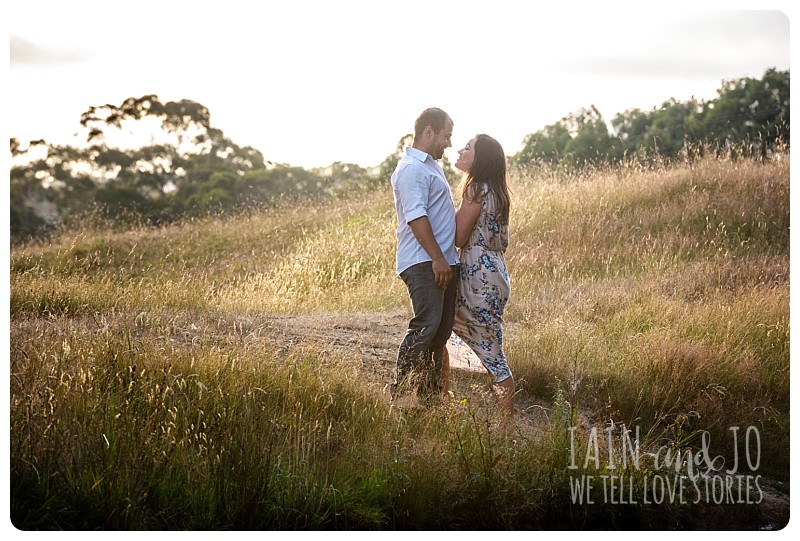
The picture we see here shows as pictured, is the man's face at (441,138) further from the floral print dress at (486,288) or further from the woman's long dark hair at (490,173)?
the floral print dress at (486,288)

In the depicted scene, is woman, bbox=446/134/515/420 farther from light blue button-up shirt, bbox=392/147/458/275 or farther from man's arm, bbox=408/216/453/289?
man's arm, bbox=408/216/453/289

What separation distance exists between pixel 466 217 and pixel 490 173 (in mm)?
256

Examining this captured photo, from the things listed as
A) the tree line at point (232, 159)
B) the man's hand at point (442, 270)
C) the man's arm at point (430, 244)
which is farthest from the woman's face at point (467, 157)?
the tree line at point (232, 159)

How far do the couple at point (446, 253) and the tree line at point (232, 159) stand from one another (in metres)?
4.92

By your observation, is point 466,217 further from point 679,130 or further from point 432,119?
point 679,130

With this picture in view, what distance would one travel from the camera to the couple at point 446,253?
13.5 ft

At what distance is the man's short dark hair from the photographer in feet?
13.7

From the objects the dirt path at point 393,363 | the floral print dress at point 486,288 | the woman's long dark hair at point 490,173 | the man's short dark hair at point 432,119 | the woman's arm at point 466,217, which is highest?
the man's short dark hair at point 432,119

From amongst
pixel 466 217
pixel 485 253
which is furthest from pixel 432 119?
pixel 485 253

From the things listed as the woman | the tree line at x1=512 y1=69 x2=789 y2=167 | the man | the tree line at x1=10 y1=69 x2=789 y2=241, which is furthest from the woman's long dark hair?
the tree line at x1=512 y1=69 x2=789 y2=167

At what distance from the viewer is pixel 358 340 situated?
6.07 metres

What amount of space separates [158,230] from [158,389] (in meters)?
6.67
